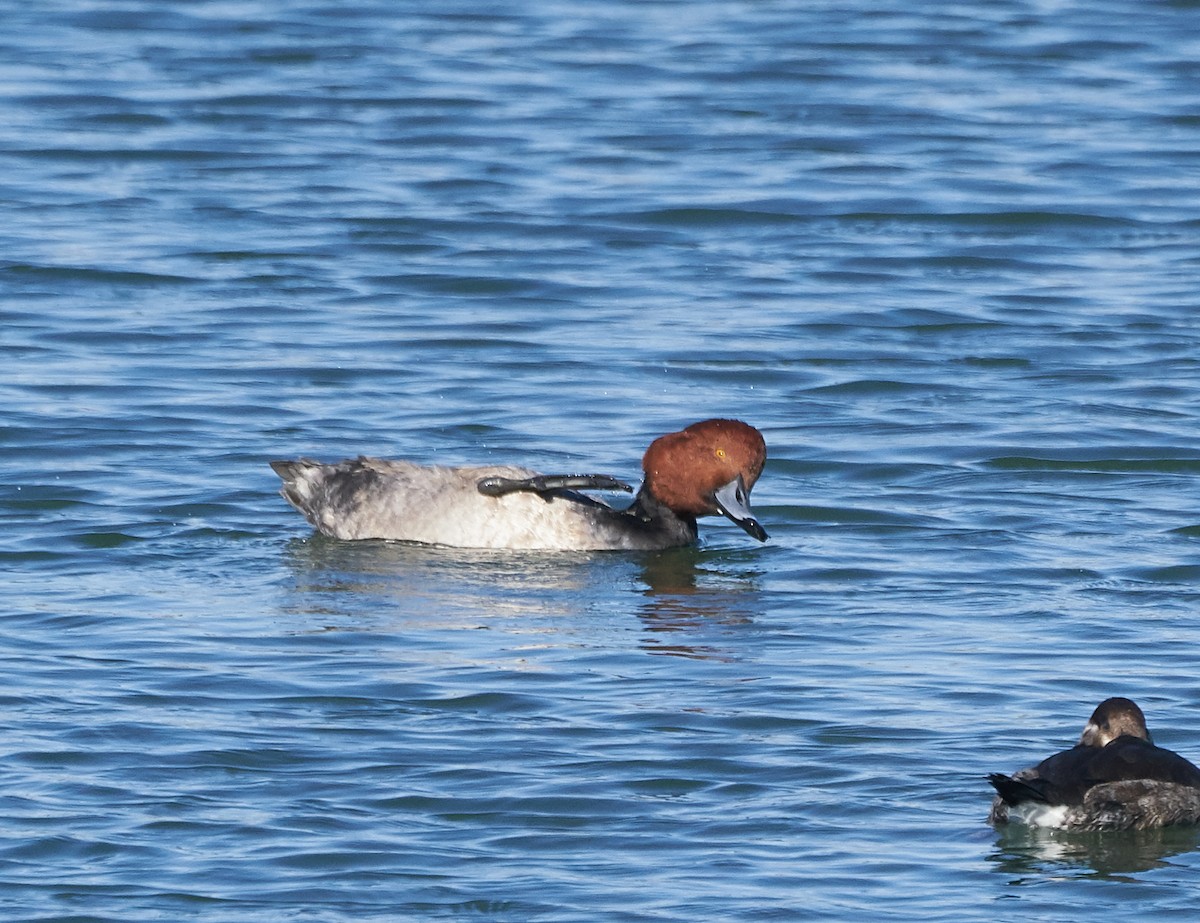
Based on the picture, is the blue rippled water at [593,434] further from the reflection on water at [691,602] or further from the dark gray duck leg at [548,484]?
the dark gray duck leg at [548,484]

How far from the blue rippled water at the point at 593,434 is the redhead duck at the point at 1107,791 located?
147 millimetres

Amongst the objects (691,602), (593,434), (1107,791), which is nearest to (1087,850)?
(1107,791)

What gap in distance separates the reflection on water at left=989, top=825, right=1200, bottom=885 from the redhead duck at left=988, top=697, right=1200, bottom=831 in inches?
2.0

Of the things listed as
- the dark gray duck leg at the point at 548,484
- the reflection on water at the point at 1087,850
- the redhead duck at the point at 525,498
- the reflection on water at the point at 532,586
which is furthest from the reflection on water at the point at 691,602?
the reflection on water at the point at 1087,850

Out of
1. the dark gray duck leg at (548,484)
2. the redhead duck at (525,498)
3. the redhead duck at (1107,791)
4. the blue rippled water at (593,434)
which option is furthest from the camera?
the redhead duck at (525,498)

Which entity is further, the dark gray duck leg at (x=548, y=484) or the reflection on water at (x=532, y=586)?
the dark gray duck leg at (x=548, y=484)

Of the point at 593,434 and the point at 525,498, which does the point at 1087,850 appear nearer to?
the point at 525,498

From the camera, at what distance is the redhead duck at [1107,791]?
333 inches

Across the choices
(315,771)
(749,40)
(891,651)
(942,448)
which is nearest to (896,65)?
(749,40)

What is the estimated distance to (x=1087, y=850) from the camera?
8688mm

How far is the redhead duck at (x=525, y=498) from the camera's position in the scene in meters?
12.8

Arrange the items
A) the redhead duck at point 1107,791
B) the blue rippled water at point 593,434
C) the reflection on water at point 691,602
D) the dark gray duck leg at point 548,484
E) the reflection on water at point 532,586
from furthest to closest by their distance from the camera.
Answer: the dark gray duck leg at point 548,484 → the reflection on water at point 532,586 → the reflection on water at point 691,602 → the blue rippled water at point 593,434 → the redhead duck at point 1107,791

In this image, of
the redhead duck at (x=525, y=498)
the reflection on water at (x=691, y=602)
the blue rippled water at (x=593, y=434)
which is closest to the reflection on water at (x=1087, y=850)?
the blue rippled water at (x=593, y=434)

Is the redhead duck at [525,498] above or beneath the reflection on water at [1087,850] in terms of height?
above
